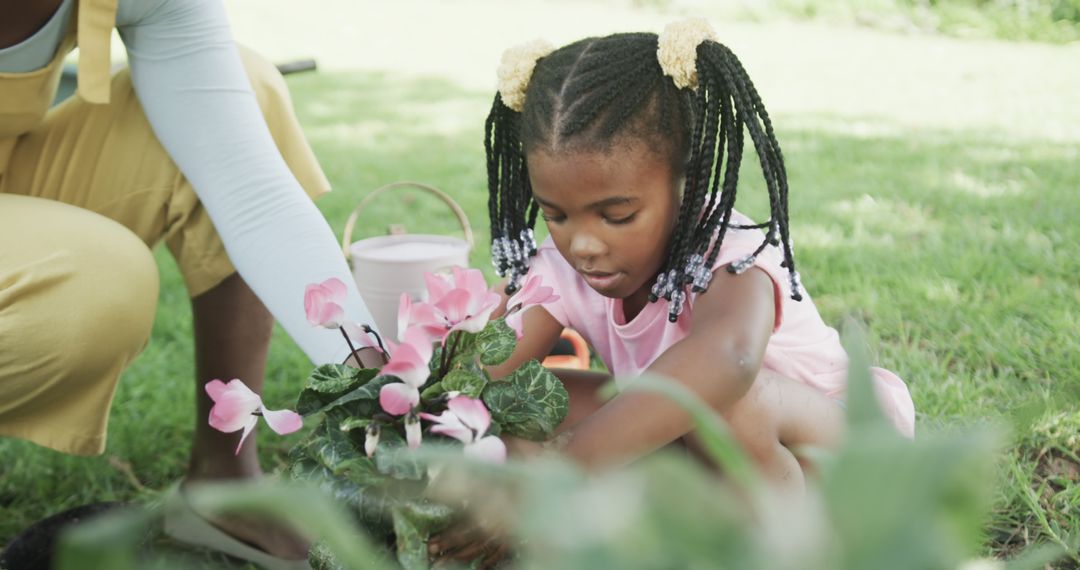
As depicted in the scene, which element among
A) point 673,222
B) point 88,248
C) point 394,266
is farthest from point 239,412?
point 394,266

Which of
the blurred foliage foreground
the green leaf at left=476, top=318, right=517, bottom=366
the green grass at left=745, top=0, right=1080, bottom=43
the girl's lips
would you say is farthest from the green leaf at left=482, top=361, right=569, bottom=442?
the green grass at left=745, top=0, right=1080, bottom=43

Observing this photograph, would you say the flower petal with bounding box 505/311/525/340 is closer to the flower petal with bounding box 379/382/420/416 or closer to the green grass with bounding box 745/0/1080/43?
the flower petal with bounding box 379/382/420/416

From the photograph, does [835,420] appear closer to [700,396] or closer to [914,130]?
[700,396]

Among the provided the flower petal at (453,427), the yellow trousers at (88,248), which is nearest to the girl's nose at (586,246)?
the flower petal at (453,427)

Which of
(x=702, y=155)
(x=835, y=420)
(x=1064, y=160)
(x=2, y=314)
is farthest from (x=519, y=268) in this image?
(x=1064, y=160)

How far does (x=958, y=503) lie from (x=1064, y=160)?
4552 mm

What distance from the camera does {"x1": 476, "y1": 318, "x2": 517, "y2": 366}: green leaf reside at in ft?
4.32

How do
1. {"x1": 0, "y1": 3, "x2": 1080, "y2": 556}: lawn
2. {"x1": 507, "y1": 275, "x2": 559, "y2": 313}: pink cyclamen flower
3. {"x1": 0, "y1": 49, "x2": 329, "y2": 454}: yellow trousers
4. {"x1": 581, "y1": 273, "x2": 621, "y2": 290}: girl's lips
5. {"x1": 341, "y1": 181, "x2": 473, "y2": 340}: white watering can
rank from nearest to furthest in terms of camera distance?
{"x1": 507, "y1": 275, "x2": 559, "y2": 313}: pink cyclamen flower < {"x1": 0, "y1": 49, "x2": 329, "y2": 454}: yellow trousers < {"x1": 581, "y1": 273, "x2": 621, "y2": 290}: girl's lips < {"x1": 0, "y1": 3, "x2": 1080, "y2": 556}: lawn < {"x1": 341, "y1": 181, "x2": 473, "y2": 340}: white watering can

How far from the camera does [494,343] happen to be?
1.32 m

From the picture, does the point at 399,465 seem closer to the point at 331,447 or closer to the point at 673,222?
the point at 331,447

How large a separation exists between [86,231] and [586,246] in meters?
0.80

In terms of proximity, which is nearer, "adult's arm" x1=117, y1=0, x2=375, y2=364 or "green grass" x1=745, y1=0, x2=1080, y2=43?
"adult's arm" x1=117, y1=0, x2=375, y2=364

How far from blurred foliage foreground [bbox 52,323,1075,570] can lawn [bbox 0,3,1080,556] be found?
6.5 inches

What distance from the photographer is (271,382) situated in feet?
8.99
